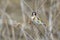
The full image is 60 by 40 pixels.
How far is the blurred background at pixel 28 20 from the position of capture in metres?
1.29

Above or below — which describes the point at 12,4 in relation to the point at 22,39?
above

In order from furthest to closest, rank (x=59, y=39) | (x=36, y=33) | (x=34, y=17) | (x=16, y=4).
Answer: (x=16, y=4) < (x=59, y=39) < (x=36, y=33) < (x=34, y=17)

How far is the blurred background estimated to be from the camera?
4.25 feet

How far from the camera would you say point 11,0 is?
12.9 ft

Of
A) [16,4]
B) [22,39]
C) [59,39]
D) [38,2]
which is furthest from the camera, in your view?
[16,4]

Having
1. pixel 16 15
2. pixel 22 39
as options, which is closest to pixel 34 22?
pixel 22 39

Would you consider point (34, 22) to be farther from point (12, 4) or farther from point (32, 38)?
point (12, 4)

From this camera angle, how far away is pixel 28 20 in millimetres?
1335

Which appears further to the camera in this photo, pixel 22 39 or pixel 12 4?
pixel 12 4

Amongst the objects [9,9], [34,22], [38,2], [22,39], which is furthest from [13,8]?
[34,22]

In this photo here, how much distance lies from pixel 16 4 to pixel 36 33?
2.61 m

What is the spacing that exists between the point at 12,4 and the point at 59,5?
1.62 meters

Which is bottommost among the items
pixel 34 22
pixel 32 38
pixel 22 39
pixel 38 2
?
pixel 22 39

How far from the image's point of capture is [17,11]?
3668mm
